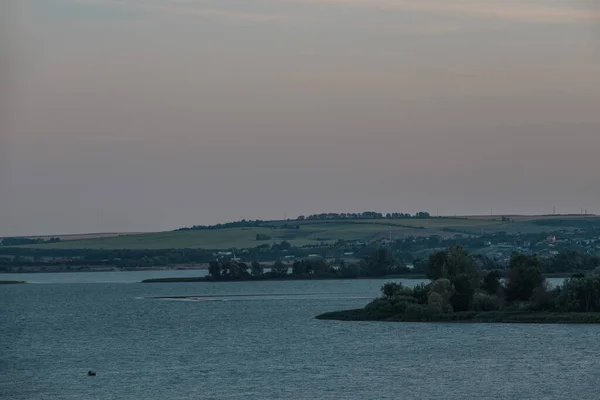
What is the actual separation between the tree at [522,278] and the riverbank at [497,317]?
6036 millimetres

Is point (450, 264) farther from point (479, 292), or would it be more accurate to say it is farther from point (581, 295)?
point (581, 295)

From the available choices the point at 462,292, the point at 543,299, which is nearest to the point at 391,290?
the point at 462,292

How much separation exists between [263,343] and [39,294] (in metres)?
112

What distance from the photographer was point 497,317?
10025 centimetres

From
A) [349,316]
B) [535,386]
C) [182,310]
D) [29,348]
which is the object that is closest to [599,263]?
[182,310]

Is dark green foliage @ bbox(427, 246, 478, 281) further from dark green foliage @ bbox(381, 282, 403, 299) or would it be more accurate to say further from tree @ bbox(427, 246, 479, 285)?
dark green foliage @ bbox(381, 282, 403, 299)

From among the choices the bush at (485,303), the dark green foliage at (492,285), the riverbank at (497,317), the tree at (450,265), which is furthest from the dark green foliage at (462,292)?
the dark green foliage at (492,285)

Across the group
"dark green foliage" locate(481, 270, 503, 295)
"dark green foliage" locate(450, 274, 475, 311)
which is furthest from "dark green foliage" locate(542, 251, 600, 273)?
"dark green foliage" locate(450, 274, 475, 311)

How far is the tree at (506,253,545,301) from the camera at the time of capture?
107000mm

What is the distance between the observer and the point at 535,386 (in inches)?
2421

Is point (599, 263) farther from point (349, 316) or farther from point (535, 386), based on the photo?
point (535, 386)

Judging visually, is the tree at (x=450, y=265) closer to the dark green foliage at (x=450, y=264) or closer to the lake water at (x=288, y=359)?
the dark green foliage at (x=450, y=264)

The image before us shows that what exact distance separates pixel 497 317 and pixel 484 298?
4598mm

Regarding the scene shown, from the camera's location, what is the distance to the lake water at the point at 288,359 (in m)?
61.5
